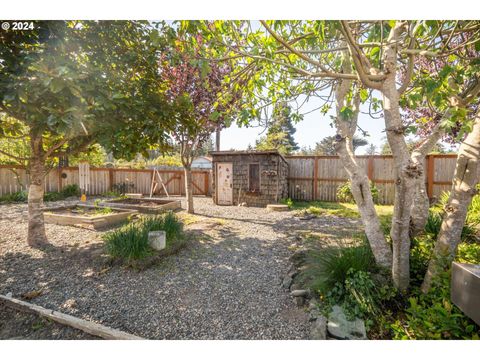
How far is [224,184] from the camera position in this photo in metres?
9.84

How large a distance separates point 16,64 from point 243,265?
11.9 ft

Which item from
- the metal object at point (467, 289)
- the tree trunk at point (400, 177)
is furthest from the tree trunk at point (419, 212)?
the metal object at point (467, 289)

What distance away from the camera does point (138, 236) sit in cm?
329

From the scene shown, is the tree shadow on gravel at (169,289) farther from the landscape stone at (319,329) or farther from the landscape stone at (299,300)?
the landscape stone at (319,329)

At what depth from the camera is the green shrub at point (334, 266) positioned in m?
2.32

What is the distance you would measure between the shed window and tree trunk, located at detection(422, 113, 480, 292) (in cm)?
722

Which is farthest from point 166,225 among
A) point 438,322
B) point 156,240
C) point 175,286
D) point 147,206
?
point 147,206

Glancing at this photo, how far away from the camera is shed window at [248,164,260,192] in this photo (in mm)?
9234

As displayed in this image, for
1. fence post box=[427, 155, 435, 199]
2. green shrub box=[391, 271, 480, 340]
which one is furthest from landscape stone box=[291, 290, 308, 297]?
fence post box=[427, 155, 435, 199]

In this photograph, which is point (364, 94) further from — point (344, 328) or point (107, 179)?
point (107, 179)

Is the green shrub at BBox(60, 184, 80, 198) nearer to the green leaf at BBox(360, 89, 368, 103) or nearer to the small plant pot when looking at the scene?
the small plant pot

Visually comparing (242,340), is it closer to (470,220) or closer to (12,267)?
(12,267)

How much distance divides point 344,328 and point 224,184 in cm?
823

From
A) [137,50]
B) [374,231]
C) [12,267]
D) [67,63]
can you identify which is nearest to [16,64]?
[67,63]
